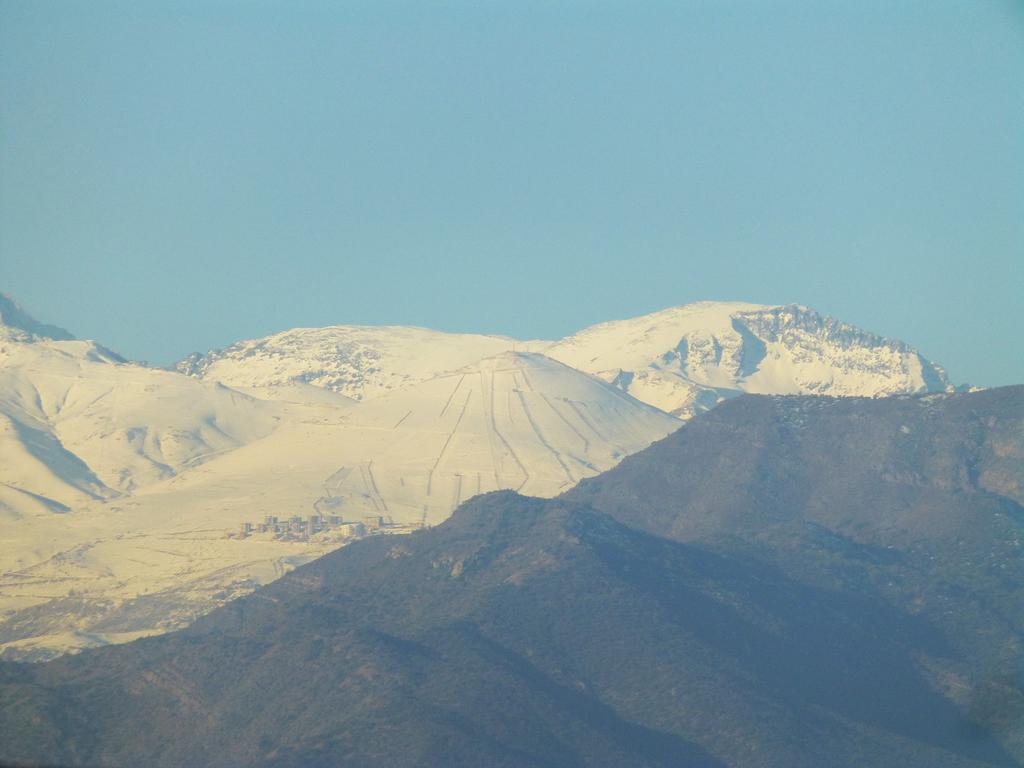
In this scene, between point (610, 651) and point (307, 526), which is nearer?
point (610, 651)

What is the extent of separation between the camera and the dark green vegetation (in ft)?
313

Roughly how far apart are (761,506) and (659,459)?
63.9 ft

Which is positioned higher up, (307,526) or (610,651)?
(307,526)

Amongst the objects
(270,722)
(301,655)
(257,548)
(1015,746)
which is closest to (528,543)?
(301,655)

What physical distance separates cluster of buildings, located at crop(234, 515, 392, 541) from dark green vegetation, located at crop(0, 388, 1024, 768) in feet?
130

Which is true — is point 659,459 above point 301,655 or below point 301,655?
above

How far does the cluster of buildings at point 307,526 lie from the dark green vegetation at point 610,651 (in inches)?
1565

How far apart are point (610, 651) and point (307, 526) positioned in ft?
294

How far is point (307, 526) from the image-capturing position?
192 metres

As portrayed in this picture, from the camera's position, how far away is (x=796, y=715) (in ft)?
329

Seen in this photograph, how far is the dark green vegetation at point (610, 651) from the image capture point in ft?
313

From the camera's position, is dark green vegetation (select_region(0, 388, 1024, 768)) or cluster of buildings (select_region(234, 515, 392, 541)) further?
cluster of buildings (select_region(234, 515, 392, 541))

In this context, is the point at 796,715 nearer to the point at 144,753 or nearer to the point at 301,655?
the point at 301,655

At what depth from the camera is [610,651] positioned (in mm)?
108000
